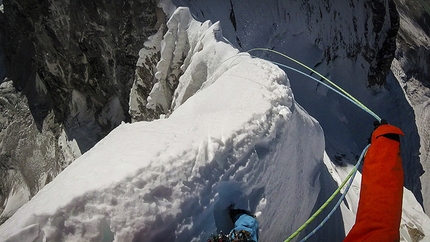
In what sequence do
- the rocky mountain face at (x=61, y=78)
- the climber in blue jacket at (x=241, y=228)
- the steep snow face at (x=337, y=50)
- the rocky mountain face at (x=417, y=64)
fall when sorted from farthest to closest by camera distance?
the rocky mountain face at (x=417, y=64) → the rocky mountain face at (x=61, y=78) → the steep snow face at (x=337, y=50) → the climber in blue jacket at (x=241, y=228)

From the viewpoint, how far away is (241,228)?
160 centimetres

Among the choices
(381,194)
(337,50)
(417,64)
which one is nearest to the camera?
(381,194)

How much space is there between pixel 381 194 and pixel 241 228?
717 millimetres

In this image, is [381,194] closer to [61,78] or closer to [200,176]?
[200,176]

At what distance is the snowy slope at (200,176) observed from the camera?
54.4 inches

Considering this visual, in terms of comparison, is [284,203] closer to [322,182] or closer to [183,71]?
[322,182]

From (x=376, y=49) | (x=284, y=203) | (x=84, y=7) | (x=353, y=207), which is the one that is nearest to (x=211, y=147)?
(x=284, y=203)

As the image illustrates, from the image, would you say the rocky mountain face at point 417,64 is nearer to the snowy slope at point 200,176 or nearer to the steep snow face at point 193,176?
the snowy slope at point 200,176

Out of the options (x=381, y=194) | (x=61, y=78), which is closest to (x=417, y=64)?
(x=61, y=78)

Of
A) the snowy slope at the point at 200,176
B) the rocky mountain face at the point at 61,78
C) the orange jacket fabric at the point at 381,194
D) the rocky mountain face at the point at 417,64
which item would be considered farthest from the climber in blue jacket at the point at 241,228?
the rocky mountain face at the point at 417,64

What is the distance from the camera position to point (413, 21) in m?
11.1

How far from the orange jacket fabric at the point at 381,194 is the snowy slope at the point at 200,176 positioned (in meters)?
0.47

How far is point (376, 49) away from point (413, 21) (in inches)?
186

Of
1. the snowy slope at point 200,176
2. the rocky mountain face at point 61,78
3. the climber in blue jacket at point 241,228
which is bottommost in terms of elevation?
the rocky mountain face at point 61,78
